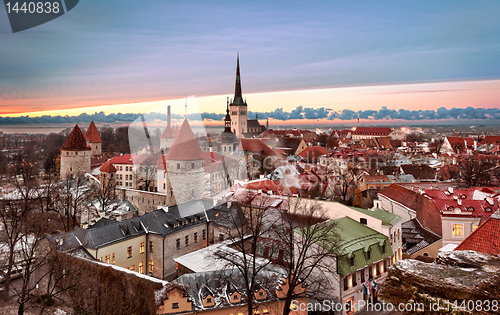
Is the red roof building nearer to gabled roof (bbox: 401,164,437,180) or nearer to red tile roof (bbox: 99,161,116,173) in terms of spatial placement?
gabled roof (bbox: 401,164,437,180)

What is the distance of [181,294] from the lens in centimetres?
1356

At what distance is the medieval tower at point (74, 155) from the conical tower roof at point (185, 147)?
23134 mm

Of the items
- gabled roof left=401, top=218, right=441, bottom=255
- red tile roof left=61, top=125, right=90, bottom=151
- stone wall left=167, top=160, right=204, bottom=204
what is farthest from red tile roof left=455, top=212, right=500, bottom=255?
red tile roof left=61, top=125, right=90, bottom=151

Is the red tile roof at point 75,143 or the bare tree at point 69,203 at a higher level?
the red tile roof at point 75,143

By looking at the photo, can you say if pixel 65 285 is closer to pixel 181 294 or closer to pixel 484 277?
pixel 181 294

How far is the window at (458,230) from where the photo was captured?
19.5 metres

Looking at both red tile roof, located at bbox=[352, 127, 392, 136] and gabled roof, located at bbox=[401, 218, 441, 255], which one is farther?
red tile roof, located at bbox=[352, 127, 392, 136]

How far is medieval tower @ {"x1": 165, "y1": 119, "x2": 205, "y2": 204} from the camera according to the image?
92.9 feet

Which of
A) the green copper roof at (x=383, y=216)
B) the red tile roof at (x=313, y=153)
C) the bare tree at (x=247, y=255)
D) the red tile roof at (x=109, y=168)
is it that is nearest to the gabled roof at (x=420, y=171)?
the red tile roof at (x=313, y=153)

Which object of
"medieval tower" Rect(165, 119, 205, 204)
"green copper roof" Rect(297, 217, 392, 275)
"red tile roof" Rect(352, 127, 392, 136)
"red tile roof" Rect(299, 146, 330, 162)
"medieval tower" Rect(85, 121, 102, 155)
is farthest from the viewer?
"red tile roof" Rect(352, 127, 392, 136)

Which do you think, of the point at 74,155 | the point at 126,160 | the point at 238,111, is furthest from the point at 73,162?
the point at 238,111

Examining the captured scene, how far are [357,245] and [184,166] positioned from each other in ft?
55.2

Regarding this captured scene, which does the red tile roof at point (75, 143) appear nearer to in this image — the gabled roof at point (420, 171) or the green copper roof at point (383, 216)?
the green copper roof at point (383, 216)

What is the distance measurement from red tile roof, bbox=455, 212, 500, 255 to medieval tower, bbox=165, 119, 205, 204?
72.6ft
